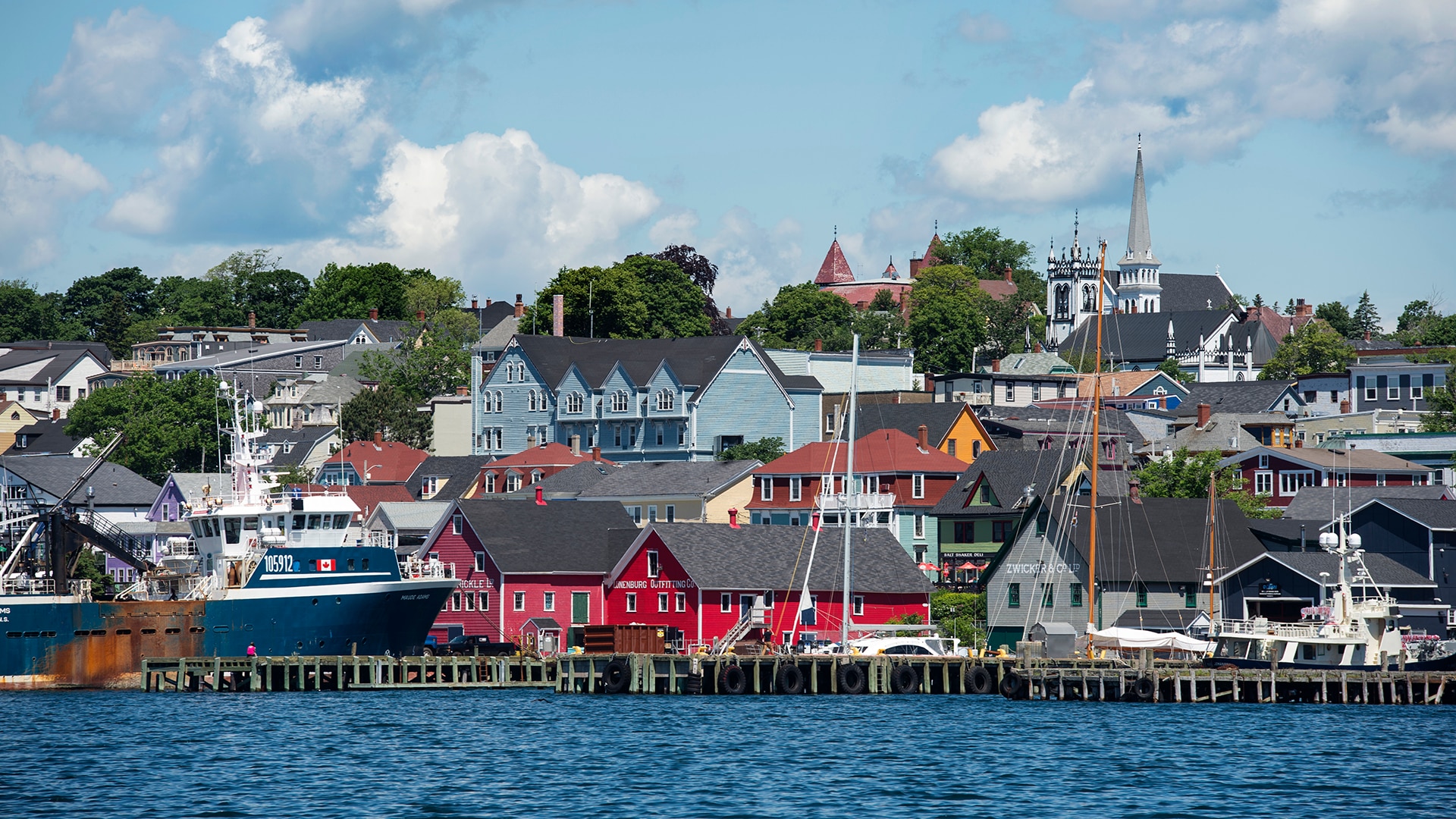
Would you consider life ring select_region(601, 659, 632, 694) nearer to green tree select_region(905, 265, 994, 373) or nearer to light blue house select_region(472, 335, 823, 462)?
light blue house select_region(472, 335, 823, 462)

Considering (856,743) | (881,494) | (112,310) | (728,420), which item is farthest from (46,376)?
(856,743)

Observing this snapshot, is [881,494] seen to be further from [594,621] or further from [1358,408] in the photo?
[1358,408]

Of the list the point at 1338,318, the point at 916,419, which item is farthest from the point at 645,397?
the point at 1338,318

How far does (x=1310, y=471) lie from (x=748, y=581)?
34.0 m

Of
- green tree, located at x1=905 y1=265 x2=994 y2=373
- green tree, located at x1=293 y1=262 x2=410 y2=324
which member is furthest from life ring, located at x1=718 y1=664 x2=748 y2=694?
green tree, located at x1=293 y1=262 x2=410 y2=324

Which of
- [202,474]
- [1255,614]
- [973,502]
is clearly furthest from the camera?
[202,474]

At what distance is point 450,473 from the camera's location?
112 metres

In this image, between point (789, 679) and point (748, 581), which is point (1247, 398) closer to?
point (748, 581)

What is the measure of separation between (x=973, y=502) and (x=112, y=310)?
400 feet

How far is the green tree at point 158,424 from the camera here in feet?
414

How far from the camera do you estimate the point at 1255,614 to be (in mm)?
74625

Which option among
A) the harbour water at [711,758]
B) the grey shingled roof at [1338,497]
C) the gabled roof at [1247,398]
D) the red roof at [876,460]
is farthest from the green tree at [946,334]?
the harbour water at [711,758]

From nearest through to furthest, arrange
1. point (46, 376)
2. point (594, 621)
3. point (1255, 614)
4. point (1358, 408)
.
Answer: point (1255, 614) < point (594, 621) < point (1358, 408) < point (46, 376)

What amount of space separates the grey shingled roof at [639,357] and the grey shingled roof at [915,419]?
19.3 feet
